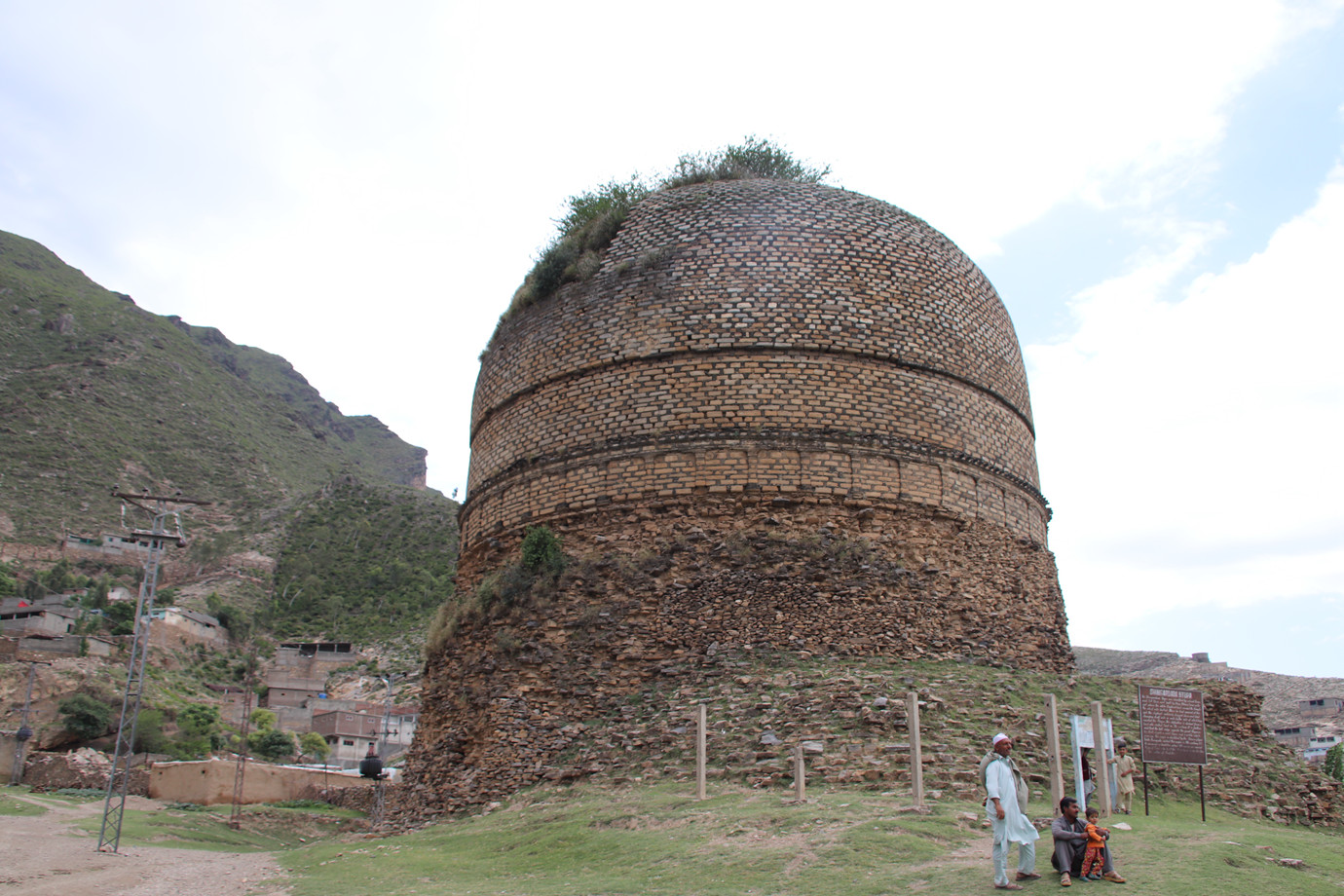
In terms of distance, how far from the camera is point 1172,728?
9.02m

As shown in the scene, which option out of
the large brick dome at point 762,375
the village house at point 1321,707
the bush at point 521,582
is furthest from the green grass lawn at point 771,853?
the village house at point 1321,707

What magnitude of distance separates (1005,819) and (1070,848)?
45 centimetres

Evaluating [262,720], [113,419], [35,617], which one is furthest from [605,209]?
[113,419]

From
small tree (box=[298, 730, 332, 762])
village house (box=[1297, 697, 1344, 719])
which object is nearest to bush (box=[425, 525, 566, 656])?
small tree (box=[298, 730, 332, 762])

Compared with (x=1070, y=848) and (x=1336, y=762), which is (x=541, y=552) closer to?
(x=1070, y=848)

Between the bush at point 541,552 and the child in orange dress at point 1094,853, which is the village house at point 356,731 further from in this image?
the child in orange dress at point 1094,853

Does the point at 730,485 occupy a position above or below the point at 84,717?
above

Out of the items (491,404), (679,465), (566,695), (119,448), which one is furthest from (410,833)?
(119,448)

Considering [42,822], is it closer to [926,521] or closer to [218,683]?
[926,521]

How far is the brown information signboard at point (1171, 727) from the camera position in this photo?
8883mm

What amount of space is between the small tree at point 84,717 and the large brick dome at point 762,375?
101 ft

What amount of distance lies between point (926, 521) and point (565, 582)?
4537 millimetres

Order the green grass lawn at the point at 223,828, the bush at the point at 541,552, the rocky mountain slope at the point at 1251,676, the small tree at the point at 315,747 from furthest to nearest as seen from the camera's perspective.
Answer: the small tree at the point at 315,747 < the rocky mountain slope at the point at 1251,676 < the green grass lawn at the point at 223,828 < the bush at the point at 541,552

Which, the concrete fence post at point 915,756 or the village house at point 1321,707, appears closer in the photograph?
the concrete fence post at point 915,756
